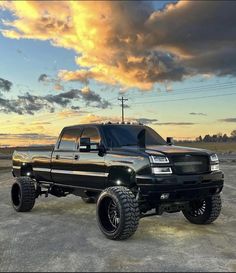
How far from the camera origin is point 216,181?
806 cm

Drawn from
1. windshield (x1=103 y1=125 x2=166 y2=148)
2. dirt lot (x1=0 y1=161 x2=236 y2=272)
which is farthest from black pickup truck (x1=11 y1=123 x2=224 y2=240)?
dirt lot (x1=0 y1=161 x2=236 y2=272)

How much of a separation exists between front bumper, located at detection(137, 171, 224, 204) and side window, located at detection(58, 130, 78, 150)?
2495 mm

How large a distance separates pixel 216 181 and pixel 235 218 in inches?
73.6

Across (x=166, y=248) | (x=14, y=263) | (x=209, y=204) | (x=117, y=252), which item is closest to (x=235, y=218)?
(x=209, y=204)

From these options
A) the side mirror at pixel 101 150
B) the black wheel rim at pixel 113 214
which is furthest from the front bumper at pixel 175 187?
the side mirror at pixel 101 150

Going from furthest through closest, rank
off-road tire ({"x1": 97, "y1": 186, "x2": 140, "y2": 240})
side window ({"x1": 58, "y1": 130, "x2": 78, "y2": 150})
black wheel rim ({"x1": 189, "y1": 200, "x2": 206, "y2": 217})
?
1. side window ({"x1": 58, "y1": 130, "x2": 78, "y2": 150})
2. black wheel rim ({"x1": 189, "y1": 200, "x2": 206, "y2": 217})
3. off-road tire ({"x1": 97, "y1": 186, "x2": 140, "y2": 240})

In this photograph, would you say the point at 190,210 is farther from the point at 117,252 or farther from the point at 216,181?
the point at 117,252

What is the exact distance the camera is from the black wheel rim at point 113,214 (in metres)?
7.54

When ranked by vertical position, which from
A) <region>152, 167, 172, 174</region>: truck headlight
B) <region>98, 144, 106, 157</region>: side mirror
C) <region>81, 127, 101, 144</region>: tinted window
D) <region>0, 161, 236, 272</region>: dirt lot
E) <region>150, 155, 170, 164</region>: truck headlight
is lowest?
<region>0, 161, 236, 272</region>: dirt lot

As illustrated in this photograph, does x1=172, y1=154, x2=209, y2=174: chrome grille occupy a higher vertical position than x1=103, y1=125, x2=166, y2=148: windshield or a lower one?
lower

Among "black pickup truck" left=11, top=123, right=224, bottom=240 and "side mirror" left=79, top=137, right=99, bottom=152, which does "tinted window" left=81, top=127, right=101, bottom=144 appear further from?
"side mirror" left=79, top=137, right=99, bottom=152

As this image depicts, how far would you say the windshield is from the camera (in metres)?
8.46

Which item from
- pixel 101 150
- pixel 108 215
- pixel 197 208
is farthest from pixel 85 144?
pixel 197 208

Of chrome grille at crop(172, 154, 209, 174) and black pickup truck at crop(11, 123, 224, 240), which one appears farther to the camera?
chrome grille at crop(172, 154, 209, 174)
